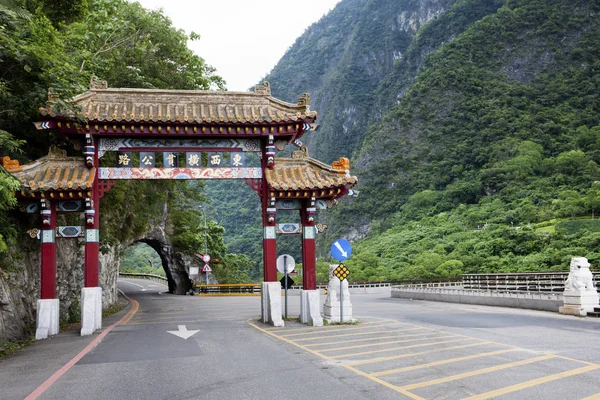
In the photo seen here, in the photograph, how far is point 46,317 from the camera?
1500 cm

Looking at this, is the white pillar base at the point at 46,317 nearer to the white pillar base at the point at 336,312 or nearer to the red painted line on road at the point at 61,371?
the red painted line on road at the point at 61,371

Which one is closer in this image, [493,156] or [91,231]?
[91,231]

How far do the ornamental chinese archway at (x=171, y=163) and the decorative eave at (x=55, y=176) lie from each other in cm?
3

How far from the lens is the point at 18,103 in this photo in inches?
564

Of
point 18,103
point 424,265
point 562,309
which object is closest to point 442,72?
point 424,265

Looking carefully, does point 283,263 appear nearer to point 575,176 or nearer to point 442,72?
point 575,176

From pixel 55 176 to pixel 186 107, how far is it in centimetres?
422

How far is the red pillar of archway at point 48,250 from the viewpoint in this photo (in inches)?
602

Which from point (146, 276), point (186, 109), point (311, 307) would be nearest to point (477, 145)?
point (146, 276)

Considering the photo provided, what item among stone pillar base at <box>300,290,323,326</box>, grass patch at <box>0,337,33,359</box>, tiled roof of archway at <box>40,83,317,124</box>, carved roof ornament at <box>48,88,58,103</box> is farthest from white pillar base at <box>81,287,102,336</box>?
stone pillar base at <box>300,290,323,326</box>

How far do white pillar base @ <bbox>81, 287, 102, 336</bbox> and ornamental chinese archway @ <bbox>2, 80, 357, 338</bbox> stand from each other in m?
0.03

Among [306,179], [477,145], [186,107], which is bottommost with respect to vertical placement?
[306,179]

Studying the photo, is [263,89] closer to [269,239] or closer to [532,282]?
[269,239]

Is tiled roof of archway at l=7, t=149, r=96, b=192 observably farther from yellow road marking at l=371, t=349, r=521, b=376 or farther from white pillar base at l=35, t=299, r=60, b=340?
yellow road marking at l=371, t=349, r=521, b=376
